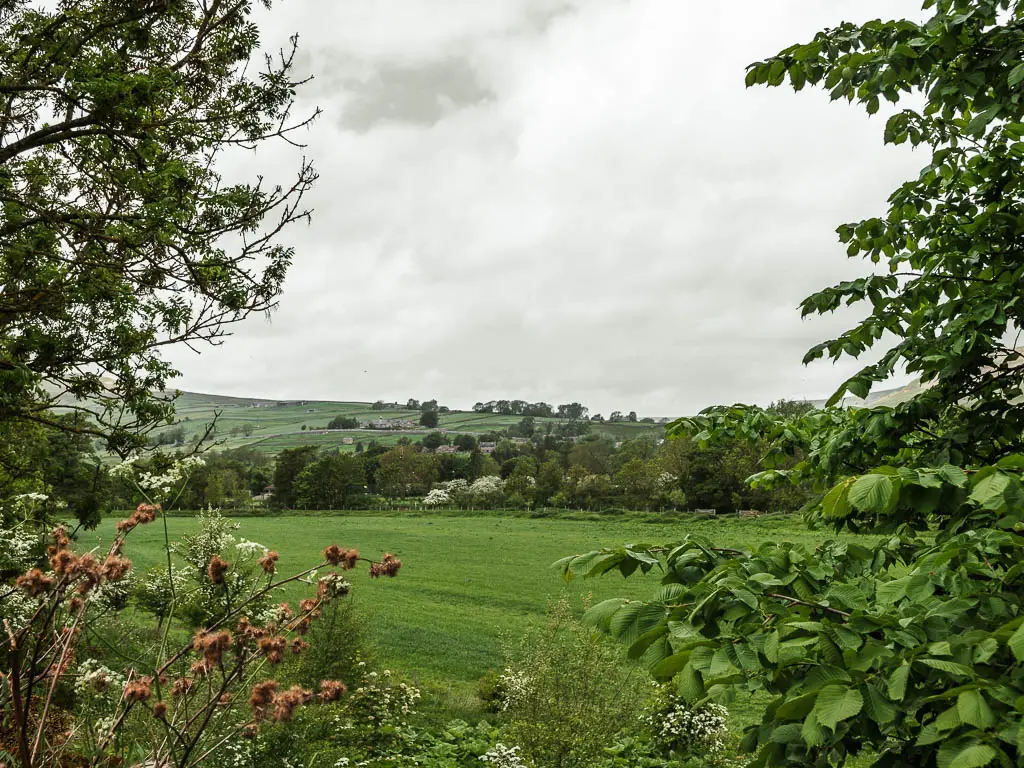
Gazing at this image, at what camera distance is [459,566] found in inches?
1674

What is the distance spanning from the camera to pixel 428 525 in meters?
67.6

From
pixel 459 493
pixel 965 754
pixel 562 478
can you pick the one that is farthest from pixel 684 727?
pixel 459 493

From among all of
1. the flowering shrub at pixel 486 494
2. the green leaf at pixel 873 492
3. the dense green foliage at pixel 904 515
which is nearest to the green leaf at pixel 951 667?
the dense green foliage at pixel 904 515

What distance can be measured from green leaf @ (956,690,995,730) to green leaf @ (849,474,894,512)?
64cm

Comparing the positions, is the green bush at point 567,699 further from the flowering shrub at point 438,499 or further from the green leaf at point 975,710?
the flowering shrub at point 438,499

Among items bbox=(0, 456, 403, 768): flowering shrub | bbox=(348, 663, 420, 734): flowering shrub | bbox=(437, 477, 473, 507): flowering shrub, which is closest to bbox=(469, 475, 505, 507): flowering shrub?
bbox=(437, 477, 473, 507): flowering shrub

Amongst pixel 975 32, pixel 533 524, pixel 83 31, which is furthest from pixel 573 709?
pixel 533 524

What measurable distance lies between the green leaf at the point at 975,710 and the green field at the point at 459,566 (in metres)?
1.35

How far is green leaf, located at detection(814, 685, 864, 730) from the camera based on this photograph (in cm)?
191

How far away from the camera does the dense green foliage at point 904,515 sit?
7.02ft

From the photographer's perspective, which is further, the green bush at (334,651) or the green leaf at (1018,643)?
the green bush at (334,651)

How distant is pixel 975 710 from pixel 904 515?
2367mm

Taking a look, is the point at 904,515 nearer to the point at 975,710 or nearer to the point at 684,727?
the point at 975,710

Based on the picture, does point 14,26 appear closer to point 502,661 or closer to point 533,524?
point 502,661
